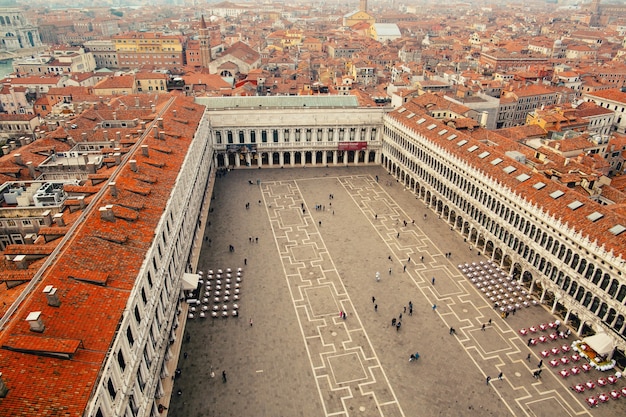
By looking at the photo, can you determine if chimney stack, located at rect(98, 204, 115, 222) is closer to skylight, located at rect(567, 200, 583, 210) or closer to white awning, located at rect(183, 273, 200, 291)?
white awning, located at rect(183, 273, 200, 291)

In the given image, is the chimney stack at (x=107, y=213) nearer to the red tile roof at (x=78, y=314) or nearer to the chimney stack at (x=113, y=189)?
the red tile roof at (x=78, y=314)

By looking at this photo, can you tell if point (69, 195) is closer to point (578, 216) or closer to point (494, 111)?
point (578, 216)

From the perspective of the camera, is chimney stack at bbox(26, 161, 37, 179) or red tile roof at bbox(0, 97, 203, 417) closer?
red tile roof at bbox(0, 97, 203, 417)

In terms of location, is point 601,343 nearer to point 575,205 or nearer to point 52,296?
point 575,205

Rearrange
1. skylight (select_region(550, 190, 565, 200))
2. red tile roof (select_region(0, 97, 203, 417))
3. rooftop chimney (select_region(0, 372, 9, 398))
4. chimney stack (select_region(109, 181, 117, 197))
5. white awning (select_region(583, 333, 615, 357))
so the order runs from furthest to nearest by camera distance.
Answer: skylight (select_region(550, 190, 565, 200))
white awning (select_region(583, 333, 615, 357))
chimney stack (select_region(109, 181, 117, 197))
red tile roof (select_region(0, 97, 203, 417))
rooftop chimney (select_region(0, 372, 9, 398))

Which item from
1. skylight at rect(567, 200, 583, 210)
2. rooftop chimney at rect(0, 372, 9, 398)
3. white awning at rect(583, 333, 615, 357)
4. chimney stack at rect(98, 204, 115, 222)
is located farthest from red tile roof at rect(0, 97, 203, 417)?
skylight at rect(567, 200, 583, 210)

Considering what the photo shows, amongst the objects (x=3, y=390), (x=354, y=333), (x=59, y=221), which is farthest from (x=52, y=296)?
(x=354, y=333)

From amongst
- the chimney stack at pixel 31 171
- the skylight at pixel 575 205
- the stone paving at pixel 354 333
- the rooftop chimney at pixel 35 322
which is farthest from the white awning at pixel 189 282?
the skylight at pixel 575 205
